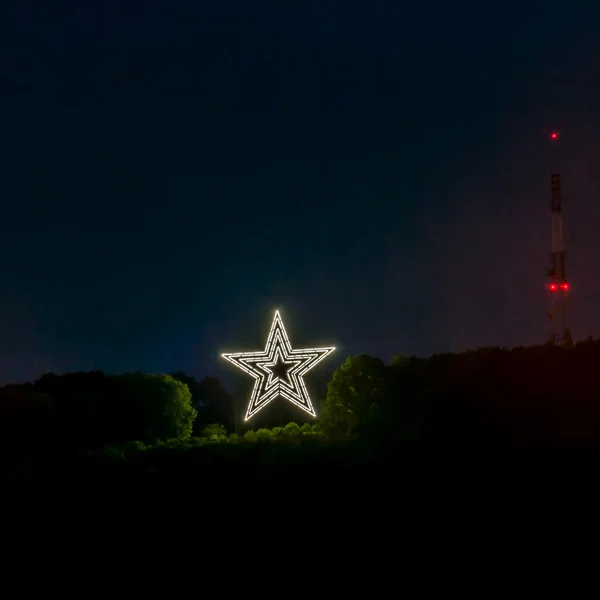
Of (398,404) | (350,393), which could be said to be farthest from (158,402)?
(398,404)

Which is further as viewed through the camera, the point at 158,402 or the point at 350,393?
the point at 158,402

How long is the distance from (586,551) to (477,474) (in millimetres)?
1294

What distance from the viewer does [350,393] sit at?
13727 millimetres

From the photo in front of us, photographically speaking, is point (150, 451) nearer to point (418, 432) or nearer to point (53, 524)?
point (53, 524)

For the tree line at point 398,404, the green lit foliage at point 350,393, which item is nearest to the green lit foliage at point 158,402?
the tree line at point 398,404

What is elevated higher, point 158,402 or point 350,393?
point 350,393

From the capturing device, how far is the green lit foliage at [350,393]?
1340 centimetres

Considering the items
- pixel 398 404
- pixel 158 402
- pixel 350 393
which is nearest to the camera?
pixel 398 404

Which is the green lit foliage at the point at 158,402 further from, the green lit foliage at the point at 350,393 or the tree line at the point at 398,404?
the green lit foliage at the point at 350,393

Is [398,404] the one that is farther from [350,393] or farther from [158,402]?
[158,402]

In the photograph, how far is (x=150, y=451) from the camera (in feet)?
32.9

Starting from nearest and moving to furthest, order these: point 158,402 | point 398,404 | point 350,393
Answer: point 398,404 → point 350,393 → point 158,402

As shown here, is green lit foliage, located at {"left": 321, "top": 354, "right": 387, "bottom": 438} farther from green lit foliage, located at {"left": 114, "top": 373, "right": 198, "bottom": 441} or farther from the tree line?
green lit foliage, located at {"left": 114, "top": 373, "right": 198, "bottom": 441}

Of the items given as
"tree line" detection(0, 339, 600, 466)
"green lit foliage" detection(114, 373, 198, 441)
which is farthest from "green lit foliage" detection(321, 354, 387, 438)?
"green lit foliage" detection(114, 373, 198, 441)
